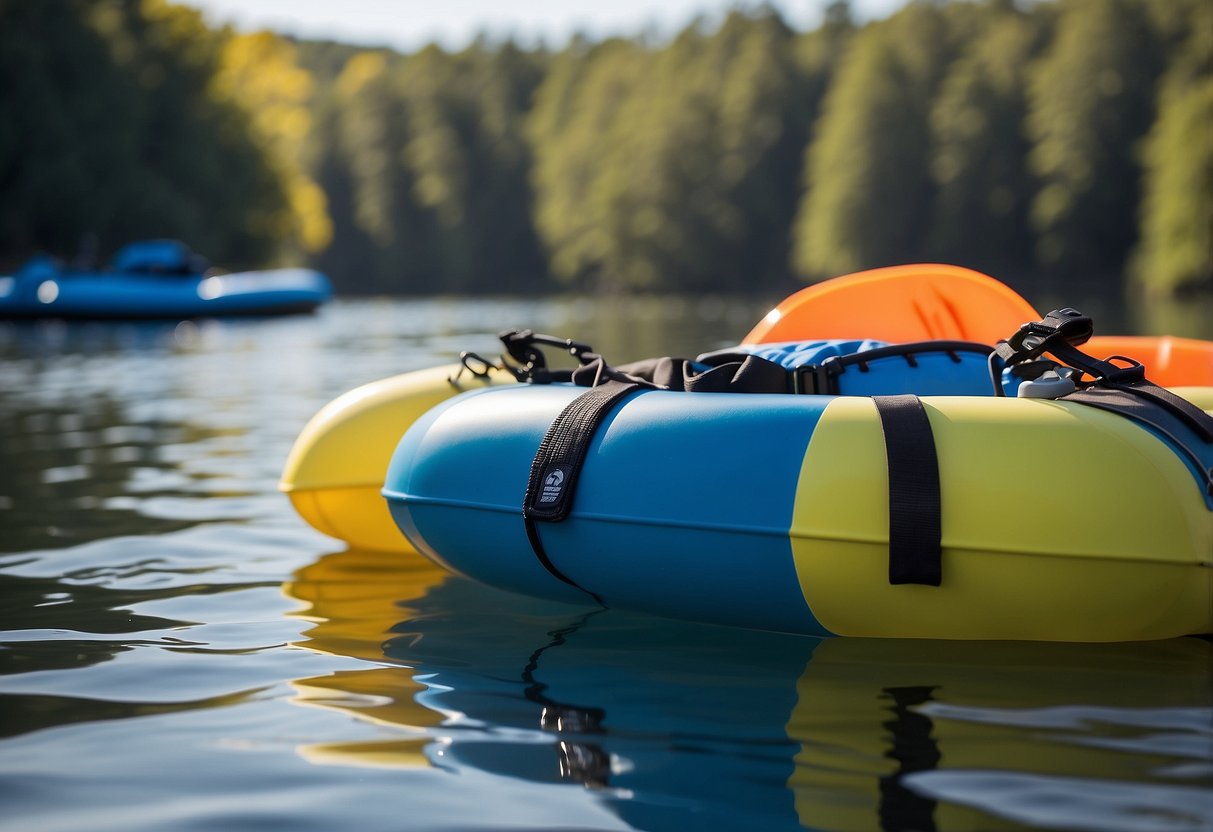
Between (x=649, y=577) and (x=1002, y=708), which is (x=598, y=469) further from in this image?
(x=1002, y=708)

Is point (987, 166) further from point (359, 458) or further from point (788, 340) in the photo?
point (359, 458)

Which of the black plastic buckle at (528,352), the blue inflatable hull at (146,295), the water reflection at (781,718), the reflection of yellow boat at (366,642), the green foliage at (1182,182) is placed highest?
the green foliage at (1182,182)

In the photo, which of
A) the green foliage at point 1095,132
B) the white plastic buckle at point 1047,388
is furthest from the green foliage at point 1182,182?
the white plastic buckle at point 1047,388

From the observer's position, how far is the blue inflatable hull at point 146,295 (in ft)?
68.7

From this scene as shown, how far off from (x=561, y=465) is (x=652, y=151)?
5207 centimetres

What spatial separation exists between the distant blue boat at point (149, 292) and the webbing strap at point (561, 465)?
19324 millimetres

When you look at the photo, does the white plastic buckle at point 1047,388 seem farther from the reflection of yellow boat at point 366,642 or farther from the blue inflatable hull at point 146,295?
the blue inflatable hull at point 146,295

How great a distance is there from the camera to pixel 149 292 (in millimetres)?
21891

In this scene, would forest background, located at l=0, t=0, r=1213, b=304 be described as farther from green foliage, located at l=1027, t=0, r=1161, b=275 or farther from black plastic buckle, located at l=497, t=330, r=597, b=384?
black plastic buckle, located at l=497, t=330, r=597, b=384

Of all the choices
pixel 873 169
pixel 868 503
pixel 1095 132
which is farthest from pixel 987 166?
pixel 868 503

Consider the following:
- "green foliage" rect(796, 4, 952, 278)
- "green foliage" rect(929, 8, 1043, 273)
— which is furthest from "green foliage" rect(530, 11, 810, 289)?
"green foliage" rect(929, 8, 1043, 273)

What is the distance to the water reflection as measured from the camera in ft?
7.98

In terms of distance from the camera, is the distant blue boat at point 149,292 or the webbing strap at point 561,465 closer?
→ the webbing strap at point 561,465

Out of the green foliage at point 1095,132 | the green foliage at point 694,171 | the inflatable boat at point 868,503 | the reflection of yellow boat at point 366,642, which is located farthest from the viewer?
the green foliage at point 694,171
